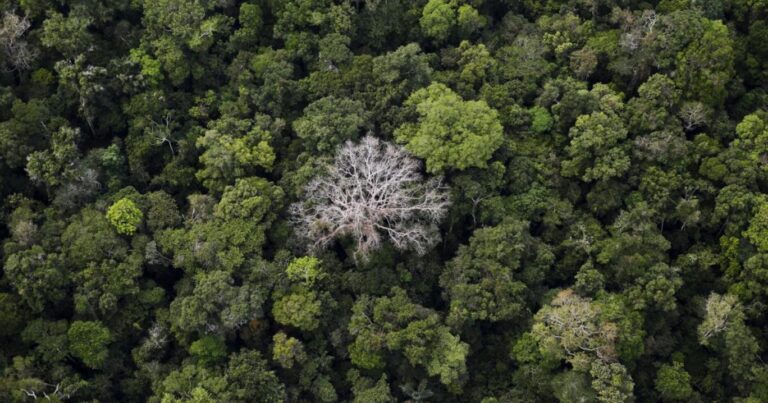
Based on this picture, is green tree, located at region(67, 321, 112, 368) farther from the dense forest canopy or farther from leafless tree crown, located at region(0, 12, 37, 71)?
leafless tree crown, located at region(0, 12, 37, 71)

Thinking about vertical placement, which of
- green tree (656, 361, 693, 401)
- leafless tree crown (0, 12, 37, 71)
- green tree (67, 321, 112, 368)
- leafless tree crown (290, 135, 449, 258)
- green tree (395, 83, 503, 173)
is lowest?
green tree (656, 361, 693, 401)

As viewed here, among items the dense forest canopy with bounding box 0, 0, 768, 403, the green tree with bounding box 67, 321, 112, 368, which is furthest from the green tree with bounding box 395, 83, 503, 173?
the green tree with bounding box 67, 321, 112, 368

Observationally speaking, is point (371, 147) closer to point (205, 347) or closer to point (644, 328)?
point (205, 347)

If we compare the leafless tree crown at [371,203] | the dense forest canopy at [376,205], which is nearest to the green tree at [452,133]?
the dense forest canopy at [376,205]

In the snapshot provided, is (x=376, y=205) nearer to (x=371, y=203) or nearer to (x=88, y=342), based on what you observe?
(x=371, y=203)

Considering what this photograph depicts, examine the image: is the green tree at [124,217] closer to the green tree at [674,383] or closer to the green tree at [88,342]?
the green tree at [88,342]
